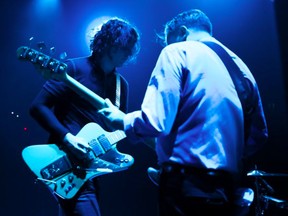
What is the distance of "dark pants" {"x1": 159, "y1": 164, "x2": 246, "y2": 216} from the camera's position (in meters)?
1.42

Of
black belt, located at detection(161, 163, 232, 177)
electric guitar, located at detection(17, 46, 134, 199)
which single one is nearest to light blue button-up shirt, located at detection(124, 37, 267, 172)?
black belt, located at detection(161, 163, 232, 177)

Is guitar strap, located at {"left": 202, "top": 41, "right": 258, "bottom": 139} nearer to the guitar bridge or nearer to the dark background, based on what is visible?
the guitar bridge

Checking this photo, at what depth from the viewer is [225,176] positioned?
147 cm

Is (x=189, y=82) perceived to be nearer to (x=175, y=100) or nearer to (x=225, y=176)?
(x=175, y=100)

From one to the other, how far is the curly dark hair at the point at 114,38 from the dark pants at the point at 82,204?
3.76 ft

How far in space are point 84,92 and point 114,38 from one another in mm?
668

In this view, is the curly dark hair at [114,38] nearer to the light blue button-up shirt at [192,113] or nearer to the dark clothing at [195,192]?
the light blue button-up shirt at [192,113]

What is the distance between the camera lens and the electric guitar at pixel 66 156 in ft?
7.92

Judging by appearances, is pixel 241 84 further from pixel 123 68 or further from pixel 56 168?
pixel 123 68

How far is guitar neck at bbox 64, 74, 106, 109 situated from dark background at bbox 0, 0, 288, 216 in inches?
79.8

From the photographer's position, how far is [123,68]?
4914 mm

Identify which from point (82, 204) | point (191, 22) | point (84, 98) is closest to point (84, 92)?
point (84, 98)

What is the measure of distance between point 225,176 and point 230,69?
54 centimetres

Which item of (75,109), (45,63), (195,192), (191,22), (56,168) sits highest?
(191,22)
